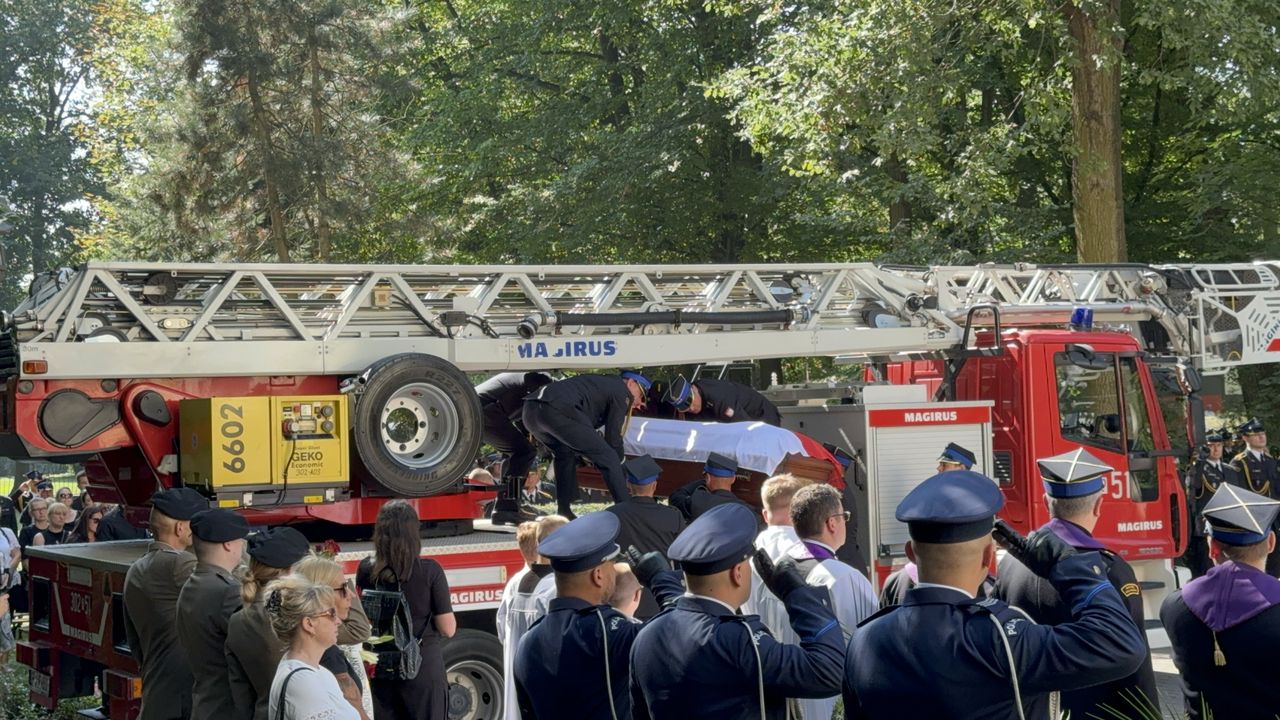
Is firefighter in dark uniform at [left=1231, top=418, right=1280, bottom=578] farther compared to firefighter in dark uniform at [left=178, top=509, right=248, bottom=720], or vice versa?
firefighter in dark uniform at [left=1231, top=418, right=1280, bottom=578]

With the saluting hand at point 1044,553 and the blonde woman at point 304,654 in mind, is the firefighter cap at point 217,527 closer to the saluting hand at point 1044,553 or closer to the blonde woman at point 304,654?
the blonde woman at point 304,654

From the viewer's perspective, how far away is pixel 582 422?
33.0 ft

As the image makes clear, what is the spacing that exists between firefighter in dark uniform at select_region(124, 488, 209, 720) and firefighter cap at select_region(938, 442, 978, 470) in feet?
17.1

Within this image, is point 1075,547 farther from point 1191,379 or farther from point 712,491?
point 1191,379

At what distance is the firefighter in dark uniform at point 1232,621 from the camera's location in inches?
193

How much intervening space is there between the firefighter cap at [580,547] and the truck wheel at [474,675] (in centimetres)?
394

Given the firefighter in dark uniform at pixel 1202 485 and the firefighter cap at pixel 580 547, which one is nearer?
the firefighter cap at pixel 580 547

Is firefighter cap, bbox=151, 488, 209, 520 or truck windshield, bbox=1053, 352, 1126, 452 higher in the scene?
truck windshield, bbox=1053, 352, 1126, 452

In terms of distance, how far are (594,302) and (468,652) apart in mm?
2913

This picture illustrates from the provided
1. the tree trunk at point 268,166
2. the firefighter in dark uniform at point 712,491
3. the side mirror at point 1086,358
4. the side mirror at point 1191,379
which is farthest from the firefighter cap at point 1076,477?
the tree trunk at point 268,166

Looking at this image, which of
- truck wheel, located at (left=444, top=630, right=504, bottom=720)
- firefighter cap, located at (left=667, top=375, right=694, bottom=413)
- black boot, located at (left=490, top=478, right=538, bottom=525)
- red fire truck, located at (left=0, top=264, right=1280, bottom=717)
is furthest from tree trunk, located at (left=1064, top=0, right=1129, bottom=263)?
truck wheel, located at (left=444, top=630, right=504, bottom=720)

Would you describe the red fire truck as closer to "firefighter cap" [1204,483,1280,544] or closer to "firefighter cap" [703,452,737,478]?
"firefighter cap" [703,452,737,478]

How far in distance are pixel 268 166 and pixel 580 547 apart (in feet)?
66.5

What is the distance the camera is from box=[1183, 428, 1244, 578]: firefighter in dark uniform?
11.8 metres
